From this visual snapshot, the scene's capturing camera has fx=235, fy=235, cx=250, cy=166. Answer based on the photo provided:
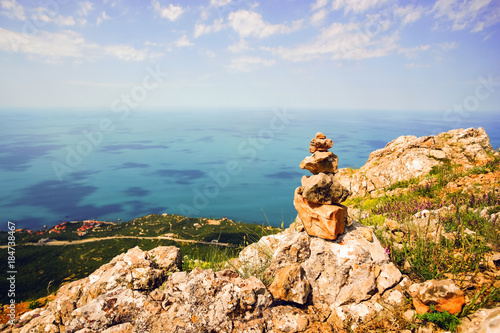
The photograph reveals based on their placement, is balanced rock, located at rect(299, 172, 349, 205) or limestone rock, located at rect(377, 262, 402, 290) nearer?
limestone rock, located at rect(377, 262, 402, 290)

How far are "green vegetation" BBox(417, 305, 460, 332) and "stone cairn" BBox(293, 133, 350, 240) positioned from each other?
2023mm

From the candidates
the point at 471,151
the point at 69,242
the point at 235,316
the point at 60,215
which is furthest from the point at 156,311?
the point at 60,215

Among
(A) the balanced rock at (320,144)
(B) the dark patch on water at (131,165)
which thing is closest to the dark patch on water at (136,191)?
(B) the dark patch on water at (131,165)

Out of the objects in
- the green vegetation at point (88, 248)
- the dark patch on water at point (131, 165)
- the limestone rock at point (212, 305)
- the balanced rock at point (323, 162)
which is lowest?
the dark patch on water at point (131, 165)

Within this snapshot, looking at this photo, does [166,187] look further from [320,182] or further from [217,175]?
[320,182]

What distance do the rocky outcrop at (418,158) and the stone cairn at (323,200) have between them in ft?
26.4

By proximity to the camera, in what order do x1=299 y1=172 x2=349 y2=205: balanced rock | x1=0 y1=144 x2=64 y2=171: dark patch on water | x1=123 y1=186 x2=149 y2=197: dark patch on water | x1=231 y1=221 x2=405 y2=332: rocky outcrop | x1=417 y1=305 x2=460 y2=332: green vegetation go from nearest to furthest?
x1=417 y1=305 x2=460 y2=332: green vegetation < x1=231 y1=221 x2=405 y2=332: rocky outcrop < x1=299 y1=172 x2=349 y2=205: balanced rock < x1=123 y1=186 x2=149 y2=197: dark patch on water < x1=0 y1=144 x2=64 y2=171: dark patch on water

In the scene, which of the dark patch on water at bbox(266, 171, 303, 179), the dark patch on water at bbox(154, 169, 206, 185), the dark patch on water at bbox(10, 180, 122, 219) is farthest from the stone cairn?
the dark patch on water at bbox(154, 169, 206, 185)

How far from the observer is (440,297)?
12.6ft

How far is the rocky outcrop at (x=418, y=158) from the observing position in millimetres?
12219

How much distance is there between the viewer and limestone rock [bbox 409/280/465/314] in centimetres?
377

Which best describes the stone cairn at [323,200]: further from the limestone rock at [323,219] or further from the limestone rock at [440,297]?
the limestone rock at [440,297]

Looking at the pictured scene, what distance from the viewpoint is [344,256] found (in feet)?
16.8

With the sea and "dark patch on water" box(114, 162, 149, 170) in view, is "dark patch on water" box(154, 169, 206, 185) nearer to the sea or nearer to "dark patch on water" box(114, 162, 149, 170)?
the sea
